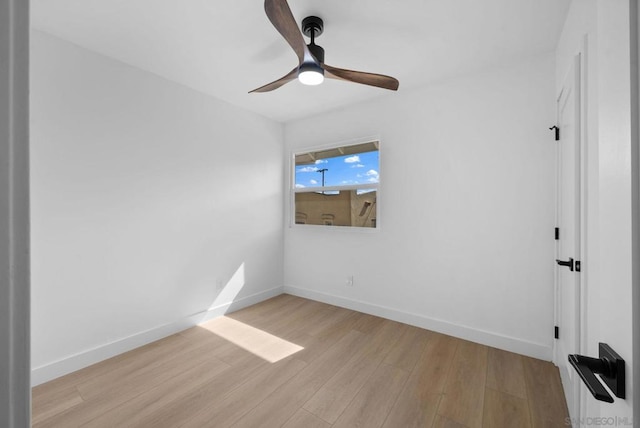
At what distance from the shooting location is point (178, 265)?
2.78 meters

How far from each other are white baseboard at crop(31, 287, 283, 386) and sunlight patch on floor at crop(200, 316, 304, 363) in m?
0.12

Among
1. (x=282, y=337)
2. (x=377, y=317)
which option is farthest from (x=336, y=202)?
(x=282, y=337)

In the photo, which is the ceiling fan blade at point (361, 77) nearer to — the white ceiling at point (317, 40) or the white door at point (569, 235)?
the white ceiling at point (317, 40)

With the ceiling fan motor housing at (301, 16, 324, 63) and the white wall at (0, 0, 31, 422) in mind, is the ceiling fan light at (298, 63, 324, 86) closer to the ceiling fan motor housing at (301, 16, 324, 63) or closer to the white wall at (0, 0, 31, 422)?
the ceiling fan motor housing at (301, 16, 324, 63)

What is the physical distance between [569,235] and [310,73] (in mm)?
1984

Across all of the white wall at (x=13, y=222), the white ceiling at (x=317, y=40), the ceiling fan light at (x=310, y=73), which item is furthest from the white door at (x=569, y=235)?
the white wall at (x=13, y=222)

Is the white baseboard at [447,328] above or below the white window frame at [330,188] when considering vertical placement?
below

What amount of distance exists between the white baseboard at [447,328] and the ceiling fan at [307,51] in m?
2.31

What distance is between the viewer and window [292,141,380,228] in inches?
127

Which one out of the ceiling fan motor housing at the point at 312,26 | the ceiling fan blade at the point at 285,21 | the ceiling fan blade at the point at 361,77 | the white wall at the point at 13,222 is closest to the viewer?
the white wall at the point at 13,222

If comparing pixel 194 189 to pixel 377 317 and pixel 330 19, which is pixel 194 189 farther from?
pixel 377 317

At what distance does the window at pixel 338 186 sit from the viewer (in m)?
3.24

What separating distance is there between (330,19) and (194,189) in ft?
6.81

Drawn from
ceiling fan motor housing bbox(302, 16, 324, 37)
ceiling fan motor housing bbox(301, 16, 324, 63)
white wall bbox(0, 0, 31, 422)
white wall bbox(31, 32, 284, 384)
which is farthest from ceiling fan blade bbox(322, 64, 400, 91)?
white wall bbox(0, 0, 31, 422)
